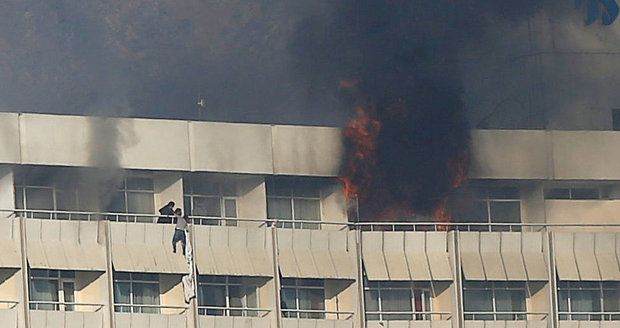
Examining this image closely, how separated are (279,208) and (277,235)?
175cm

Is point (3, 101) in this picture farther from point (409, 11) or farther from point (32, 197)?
point (32, 197)

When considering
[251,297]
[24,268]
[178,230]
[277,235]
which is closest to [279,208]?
[277,235]

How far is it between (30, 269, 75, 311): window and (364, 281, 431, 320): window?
1070 centimetres

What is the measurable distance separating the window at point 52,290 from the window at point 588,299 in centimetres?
1783

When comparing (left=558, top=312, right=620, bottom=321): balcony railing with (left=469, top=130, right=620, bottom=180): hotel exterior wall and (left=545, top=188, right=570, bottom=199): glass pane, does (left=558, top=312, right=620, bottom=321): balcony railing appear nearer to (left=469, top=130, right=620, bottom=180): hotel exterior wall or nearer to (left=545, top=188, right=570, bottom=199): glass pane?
(left=545, top=188, right=570, bottom=199): glass pane

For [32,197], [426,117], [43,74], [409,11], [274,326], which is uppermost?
[43,74]

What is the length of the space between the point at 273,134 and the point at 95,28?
72.6 meters

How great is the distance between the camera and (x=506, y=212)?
204 ft

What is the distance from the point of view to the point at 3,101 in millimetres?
91750

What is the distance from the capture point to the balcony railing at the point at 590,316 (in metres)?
61.1

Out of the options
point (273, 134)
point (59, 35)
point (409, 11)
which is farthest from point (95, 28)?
point (273, 134)

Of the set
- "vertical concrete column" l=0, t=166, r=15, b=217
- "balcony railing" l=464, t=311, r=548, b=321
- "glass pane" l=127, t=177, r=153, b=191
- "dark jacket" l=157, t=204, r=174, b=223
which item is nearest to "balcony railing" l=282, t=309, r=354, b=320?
"balcony railing" l=464, t=311, r=548, b=321

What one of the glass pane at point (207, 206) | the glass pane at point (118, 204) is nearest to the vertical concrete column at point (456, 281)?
the glass pane at point (207, 206)

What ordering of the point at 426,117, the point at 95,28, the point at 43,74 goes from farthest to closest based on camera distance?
1. the point at 95,28
2. the point at 43,74
3. the point at 426,117
